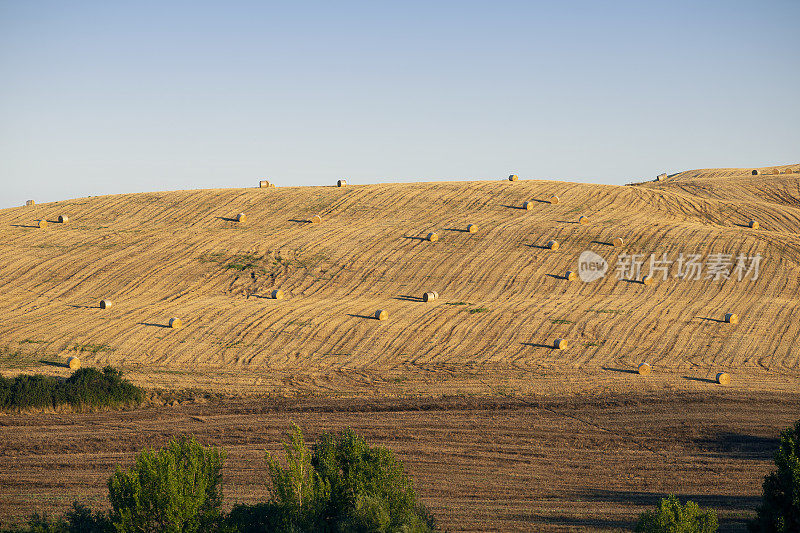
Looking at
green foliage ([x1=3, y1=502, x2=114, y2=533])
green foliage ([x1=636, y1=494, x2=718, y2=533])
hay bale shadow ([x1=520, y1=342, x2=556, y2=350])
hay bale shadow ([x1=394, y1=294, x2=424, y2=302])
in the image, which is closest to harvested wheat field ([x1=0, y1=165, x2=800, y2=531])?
hay bale shadow ([x1=394, y1=294, x2=424, y2=302])

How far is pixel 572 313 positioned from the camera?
32.6m

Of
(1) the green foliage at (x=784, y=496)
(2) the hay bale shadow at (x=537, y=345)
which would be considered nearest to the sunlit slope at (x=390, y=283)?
(2) the hay bale shadow at (x=537, y=345)

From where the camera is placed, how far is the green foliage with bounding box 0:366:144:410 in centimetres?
2488

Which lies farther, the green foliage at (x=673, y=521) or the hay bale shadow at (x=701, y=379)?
the hay bale shadow at (x=701, y=379)

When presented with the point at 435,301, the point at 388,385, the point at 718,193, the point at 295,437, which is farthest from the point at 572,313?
the point at 718,193

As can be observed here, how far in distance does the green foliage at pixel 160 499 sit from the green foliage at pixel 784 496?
10395 mm

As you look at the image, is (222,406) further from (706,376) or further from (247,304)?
(706,376)

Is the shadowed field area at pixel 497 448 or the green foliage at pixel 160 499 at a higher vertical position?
the green foliage at pixel 160 499

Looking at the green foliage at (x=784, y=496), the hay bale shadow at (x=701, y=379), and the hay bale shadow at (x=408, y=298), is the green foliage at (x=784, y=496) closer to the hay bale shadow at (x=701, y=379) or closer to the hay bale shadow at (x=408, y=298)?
the hay bale shadow at (x=701, y=379)

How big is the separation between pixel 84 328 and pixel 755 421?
27.7 meters

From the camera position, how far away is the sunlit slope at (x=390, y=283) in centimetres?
2983

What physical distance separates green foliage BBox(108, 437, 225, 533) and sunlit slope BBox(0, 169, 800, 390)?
15.5 meters

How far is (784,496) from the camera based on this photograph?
13.3 metres

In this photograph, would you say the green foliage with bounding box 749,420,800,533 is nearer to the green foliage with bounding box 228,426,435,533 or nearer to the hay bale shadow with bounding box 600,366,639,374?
the green foliage with bounding box 228,426,435,533
